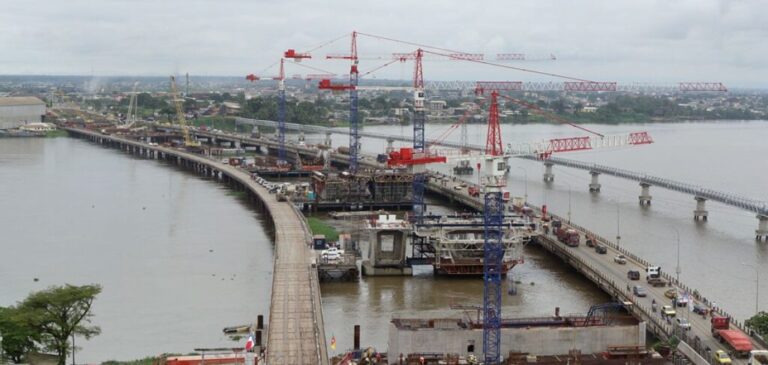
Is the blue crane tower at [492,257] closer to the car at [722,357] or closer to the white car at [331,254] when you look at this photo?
the car at [722,357]

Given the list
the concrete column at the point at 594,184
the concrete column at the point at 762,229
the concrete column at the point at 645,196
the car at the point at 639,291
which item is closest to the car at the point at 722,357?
the car at the point at 639,291

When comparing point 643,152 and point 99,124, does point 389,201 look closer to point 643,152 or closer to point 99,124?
point 643,152

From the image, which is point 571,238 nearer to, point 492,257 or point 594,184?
point 492,257

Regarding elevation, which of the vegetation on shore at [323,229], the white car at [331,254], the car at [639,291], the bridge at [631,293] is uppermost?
the white car at [331,254]

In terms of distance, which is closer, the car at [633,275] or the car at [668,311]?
the car at [668,311]

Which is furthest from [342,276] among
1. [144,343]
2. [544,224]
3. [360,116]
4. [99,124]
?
[360,116]

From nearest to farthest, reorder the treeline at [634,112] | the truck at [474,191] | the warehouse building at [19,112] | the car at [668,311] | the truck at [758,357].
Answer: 1. the truck at [758,357]
2. the car at [668,311]
3. the truck at [474,191]
4. the warehouse building at [19,112]
5. the treeline at [634,112]

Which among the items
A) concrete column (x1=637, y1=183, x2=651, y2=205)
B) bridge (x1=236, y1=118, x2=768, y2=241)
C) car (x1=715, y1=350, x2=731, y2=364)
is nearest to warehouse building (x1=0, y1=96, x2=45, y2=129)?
bridge (x1=236, y1=118, x2=768, y2=241)
